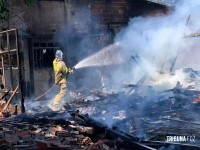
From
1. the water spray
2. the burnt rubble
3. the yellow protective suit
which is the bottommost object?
the burnt rubble

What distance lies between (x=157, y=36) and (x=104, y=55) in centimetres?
250

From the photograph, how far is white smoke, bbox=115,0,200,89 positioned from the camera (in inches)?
594

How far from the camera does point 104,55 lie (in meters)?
15.5

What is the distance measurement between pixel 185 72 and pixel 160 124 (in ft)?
23.0

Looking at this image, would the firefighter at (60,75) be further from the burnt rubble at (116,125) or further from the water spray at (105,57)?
the water spray at (105,57)

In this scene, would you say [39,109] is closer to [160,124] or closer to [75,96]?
[75,96]

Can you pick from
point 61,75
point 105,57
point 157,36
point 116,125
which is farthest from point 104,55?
point 116,125

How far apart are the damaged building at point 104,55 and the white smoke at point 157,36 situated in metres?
0.04

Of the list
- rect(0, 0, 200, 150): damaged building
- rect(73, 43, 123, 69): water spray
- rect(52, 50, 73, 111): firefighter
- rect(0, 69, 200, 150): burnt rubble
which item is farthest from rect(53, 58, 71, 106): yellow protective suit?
rect(73, 43, 123, 69): water spray

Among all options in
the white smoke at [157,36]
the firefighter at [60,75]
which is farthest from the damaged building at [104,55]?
the firefighter at [60,75]

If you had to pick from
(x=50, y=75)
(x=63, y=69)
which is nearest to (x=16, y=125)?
(x=63, y=69)

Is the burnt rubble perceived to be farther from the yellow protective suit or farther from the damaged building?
the yellow protective suit

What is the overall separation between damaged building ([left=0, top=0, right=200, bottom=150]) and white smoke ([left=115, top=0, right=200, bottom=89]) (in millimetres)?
44

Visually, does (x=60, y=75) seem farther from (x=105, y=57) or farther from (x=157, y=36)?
(x=157, y=36)
